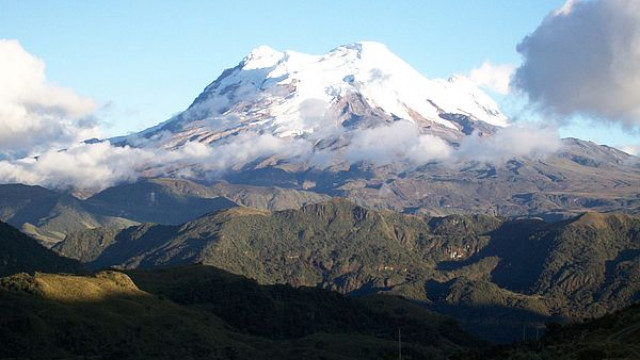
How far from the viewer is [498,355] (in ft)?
467

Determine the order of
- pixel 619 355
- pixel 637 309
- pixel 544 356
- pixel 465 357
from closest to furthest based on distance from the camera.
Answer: pixel 619 355
pixel 544 356
pixel 637 309
pixel 465 357

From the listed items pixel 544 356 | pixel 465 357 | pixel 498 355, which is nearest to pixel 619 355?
pixel 544 356

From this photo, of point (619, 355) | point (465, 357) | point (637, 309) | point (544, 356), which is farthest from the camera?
point (465, 357)

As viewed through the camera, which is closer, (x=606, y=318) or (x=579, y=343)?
Answer: (x=579, y=343)

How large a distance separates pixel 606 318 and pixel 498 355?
60.1 ft

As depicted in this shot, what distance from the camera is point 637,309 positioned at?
467 feet

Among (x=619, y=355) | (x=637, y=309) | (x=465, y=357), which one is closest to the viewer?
(x=619, y=355)

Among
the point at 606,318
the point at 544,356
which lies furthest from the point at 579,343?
the point at 606,318

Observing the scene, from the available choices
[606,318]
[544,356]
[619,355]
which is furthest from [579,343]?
[606,318]

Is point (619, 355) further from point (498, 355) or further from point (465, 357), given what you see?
point (465, 357)

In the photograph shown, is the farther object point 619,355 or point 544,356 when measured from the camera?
→ point 544,356

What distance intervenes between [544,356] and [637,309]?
91.8 ft

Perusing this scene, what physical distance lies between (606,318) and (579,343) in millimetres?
25252

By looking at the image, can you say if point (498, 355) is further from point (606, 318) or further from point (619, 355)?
point (619, 355)
